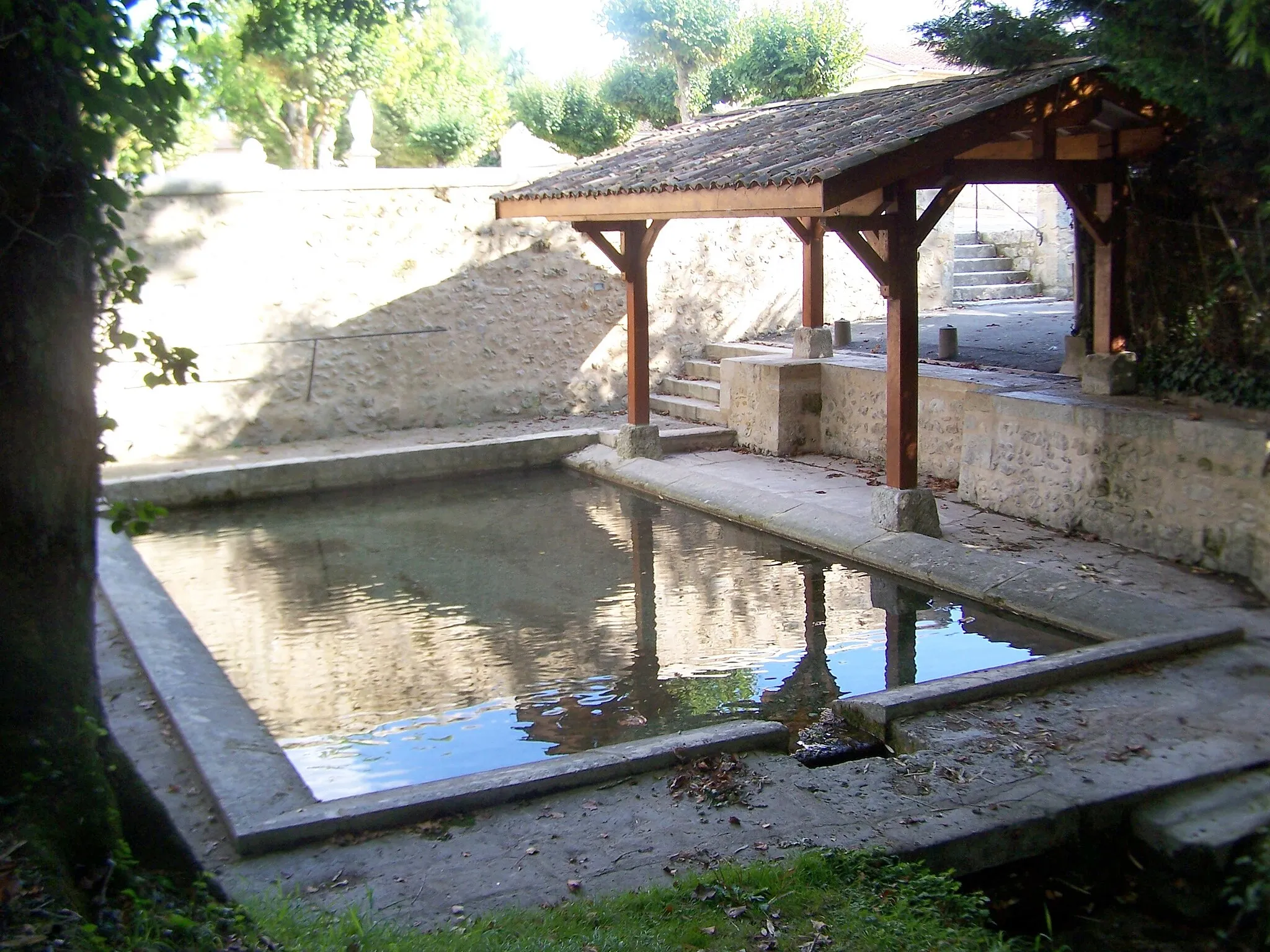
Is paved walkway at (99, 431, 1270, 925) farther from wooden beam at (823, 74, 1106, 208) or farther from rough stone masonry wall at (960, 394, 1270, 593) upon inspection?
wooden beam at (823, 74, 1106, 208)

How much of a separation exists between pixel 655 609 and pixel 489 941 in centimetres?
417

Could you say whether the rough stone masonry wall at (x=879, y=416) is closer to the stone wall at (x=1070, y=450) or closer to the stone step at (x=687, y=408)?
the stone wall at (x=1070, y=450)

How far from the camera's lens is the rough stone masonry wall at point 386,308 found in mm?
12164

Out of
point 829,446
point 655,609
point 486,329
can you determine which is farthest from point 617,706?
point 486,329

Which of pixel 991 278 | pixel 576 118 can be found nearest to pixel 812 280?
pixel 991 278

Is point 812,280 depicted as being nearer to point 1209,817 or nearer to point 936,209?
point 936,209

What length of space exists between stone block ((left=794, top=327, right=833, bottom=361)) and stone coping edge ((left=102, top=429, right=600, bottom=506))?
227 cm

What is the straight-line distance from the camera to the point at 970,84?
854 cm

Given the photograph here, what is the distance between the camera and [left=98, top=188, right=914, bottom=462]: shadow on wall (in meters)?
12.2

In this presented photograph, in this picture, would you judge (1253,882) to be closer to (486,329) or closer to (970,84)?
(970,84)

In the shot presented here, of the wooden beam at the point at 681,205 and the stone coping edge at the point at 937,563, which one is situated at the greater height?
the wooden beam at the point at 681,205

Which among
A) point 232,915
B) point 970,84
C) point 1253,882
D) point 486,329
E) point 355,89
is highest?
point 355,89

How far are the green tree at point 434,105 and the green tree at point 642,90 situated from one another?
161 inches

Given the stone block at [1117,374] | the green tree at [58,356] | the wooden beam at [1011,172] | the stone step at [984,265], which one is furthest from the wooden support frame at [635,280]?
the green tree at [58,356]
